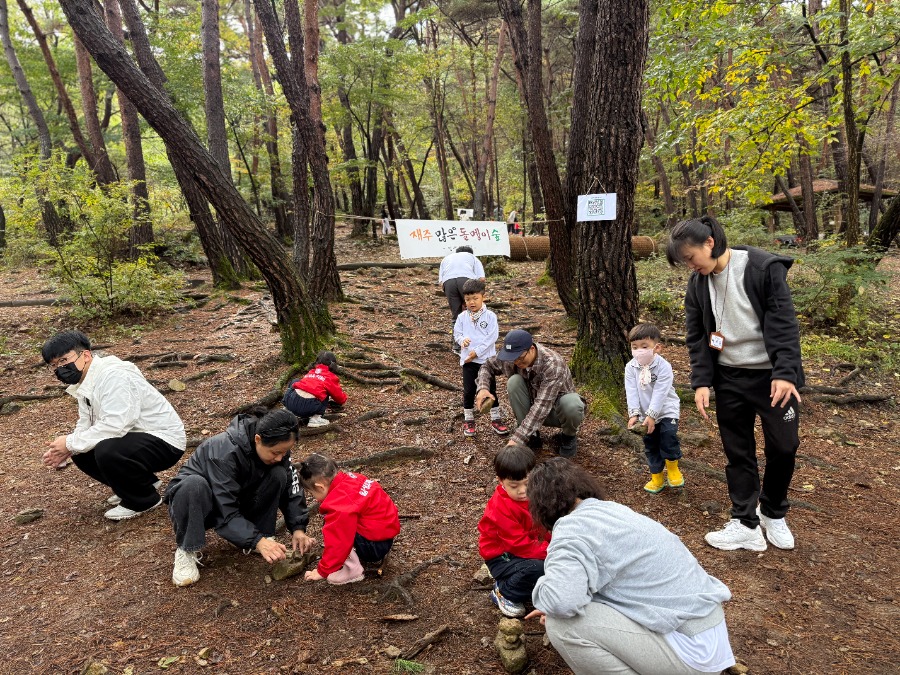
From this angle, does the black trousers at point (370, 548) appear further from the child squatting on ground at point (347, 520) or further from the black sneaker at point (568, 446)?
the black sneaker at point (568, 446)

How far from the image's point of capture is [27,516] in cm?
396

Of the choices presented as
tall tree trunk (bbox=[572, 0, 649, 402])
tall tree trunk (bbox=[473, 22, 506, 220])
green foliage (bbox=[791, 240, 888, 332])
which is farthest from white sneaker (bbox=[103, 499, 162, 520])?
tall tree trunk (bbox=[473, 22, 506, 220])

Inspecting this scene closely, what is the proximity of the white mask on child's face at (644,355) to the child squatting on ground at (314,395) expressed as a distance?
9.38ft

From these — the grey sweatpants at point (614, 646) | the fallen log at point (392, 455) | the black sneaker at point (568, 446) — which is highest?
the grey sweatpants at point (614, 646)

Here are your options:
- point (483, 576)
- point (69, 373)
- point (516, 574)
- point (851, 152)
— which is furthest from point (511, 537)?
point (851, 152)

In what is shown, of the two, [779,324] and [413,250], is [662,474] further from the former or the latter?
[413,250]

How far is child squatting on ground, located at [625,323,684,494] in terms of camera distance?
3.71m

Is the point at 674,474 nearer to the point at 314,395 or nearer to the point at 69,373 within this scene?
the point at 314,395

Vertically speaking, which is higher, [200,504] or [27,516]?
[200,504]

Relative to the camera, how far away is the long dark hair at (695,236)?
2.91 meters

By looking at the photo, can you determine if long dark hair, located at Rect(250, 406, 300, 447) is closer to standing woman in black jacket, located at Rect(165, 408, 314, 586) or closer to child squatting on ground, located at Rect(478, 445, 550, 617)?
standing woman in black jacket, located at Rect(165, 408, 314, 586)

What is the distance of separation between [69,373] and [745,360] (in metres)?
4.29

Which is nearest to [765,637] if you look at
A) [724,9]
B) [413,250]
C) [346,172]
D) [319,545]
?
[319,545]

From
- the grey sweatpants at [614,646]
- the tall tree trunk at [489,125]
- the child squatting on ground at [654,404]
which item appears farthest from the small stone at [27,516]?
the tall tree trunk at [489,125]
